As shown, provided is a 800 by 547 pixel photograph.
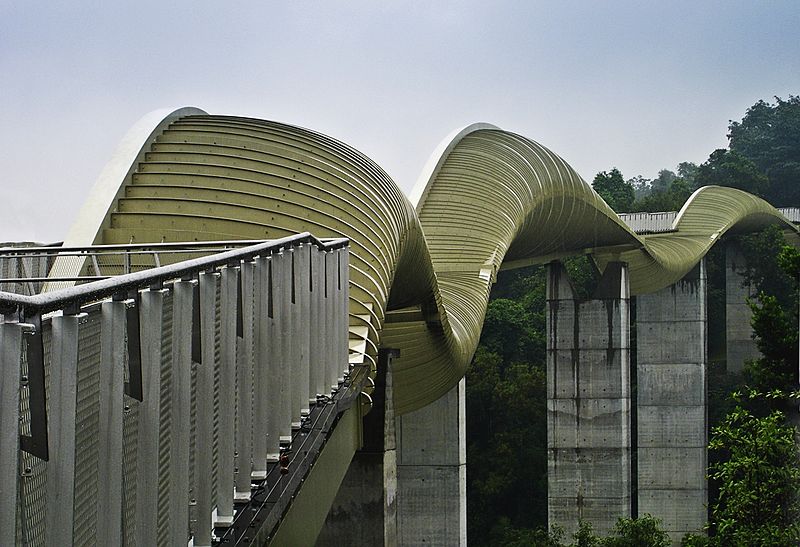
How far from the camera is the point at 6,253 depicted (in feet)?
30.4

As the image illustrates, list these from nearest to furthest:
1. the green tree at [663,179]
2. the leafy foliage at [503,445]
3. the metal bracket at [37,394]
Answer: the metal bracket at [37,394]
the leafy foliage at [503,445]
the green tree at [663,179]

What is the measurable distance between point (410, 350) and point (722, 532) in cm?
548

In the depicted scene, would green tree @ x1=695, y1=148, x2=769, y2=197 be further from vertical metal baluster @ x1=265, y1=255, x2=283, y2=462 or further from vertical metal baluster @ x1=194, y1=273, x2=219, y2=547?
vertical metal baluster @ x1=194, y1=273, x2=219, y2=547

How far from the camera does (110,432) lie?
3.93 meters

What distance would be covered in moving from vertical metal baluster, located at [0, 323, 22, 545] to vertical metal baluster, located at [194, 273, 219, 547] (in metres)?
2.02

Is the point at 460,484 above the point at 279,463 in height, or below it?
below

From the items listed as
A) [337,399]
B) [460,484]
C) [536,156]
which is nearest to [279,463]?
[337,399]

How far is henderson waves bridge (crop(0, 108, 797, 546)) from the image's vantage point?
12.3 ft

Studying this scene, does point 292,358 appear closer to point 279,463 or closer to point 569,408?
point 279,463

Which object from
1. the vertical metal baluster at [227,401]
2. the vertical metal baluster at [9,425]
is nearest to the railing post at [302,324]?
the vertical metal baluster at [227,401]

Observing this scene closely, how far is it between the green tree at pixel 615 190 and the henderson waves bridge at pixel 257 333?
45460 millimetres

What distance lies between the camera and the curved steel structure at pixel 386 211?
38.4 feet

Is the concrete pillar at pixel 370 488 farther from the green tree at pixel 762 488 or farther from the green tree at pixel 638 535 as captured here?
the green tree at pixel 638 535

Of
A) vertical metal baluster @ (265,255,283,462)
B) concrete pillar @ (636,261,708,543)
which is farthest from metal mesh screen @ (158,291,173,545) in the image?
concrete pillar @ (636,261,708,543)
